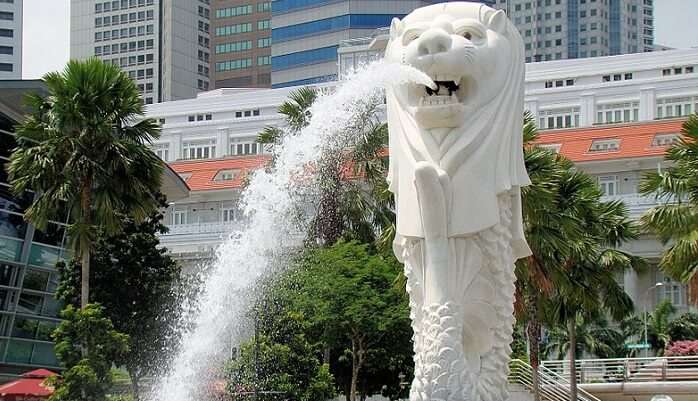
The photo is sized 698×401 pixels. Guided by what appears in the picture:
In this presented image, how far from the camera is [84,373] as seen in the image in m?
30.5

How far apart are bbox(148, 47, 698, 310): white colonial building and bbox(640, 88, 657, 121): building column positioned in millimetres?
55

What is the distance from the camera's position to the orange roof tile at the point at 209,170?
226 ft

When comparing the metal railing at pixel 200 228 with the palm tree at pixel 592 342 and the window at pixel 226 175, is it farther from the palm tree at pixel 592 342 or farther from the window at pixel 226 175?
the palm tree at pixel 592 342

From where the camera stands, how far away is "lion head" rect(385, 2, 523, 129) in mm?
19641

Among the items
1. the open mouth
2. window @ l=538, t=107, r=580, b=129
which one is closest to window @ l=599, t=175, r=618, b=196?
window @ l=538, t=107, r=580, b=129

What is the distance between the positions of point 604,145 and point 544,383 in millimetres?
28638

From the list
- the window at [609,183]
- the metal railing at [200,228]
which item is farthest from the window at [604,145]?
the metal railing at [200,228]

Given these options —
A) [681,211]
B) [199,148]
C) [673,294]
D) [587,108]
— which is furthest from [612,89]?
[681,211]

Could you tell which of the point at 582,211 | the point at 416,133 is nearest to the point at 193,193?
the point at 582,211

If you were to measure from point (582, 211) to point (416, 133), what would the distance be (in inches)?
650

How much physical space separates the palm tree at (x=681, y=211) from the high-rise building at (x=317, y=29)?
2825 inches

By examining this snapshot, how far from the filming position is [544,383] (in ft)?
133

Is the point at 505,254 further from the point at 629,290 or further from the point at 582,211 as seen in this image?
the point at 629,290

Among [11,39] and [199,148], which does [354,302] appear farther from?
[11,39]
